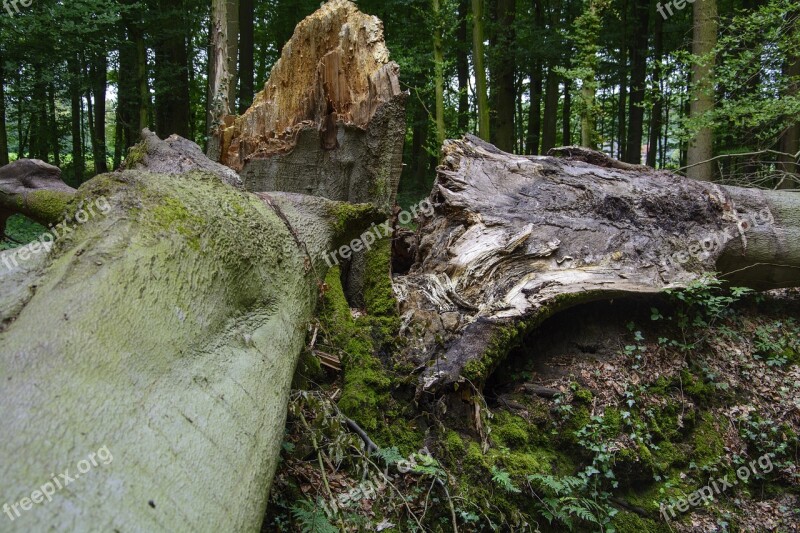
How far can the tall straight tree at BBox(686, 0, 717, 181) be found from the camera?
268 inches

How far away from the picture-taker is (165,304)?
188 centimetres

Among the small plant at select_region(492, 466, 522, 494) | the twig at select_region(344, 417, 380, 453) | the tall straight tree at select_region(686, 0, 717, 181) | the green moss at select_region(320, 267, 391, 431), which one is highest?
the tall straight tree at select_region(686, 0, 717, 181)

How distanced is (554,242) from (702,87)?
4.44 metres

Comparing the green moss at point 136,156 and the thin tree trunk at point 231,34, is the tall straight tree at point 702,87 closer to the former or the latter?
the green moss at point 136,156

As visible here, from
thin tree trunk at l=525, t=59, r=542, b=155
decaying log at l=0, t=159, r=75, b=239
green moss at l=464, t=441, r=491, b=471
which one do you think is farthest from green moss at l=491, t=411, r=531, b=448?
thin tree trunk at l=525, t=59, r=542, b=155

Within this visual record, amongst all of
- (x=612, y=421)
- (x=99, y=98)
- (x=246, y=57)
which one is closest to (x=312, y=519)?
(x=612, y=421)

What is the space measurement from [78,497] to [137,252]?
0.95 metres

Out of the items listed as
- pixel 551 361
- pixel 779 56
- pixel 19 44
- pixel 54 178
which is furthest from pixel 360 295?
pixel 19 44

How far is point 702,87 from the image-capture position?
684 cm

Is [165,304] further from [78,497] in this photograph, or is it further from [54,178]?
[54,178]

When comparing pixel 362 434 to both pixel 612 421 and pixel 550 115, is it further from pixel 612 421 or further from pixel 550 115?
A: pixel 550 115

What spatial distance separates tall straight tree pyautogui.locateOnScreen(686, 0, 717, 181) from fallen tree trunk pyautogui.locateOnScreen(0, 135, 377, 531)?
634cm

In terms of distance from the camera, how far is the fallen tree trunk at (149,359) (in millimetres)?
1287

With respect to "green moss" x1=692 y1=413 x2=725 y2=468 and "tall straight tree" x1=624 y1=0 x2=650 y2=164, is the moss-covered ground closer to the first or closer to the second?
"green moss" x1=692 y1=413 x2=725 y2=468
